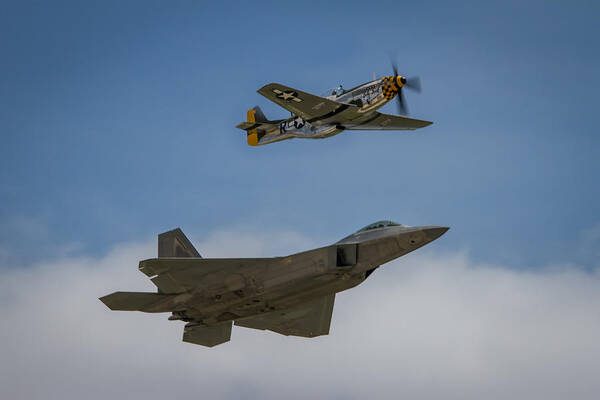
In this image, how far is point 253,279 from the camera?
34250mm

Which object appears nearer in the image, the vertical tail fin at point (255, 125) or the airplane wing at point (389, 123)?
the airplane wing at point (389, 123)

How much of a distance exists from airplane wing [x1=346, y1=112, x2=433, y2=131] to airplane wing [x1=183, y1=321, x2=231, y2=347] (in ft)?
75.2

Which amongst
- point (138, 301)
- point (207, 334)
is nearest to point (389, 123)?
point (207, 334)

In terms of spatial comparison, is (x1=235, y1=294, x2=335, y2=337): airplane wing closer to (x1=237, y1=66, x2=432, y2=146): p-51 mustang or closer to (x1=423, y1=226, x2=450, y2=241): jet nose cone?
(x1=423, y1=226, x2=450, y2=241): jet nose cone

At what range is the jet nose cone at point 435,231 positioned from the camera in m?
31.4

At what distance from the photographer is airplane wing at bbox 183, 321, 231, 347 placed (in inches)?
1506

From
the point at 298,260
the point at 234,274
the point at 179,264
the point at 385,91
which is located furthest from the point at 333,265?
the point at 385,91

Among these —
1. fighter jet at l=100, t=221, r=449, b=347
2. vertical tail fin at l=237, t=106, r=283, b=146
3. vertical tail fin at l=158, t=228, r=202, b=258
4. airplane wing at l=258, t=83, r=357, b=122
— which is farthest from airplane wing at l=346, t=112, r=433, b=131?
fighter jet at l=100, t=221, r=449, b=347

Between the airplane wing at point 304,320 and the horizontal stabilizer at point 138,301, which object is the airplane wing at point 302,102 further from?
the horizontal stabilizer at point 138,301

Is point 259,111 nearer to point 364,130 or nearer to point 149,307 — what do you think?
point 364,130

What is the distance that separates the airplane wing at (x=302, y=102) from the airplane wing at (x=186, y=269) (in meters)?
19.8

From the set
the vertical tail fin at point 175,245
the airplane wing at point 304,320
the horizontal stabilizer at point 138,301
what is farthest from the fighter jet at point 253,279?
the vertical tail fin at point 175,245

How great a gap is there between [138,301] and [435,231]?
14.2m

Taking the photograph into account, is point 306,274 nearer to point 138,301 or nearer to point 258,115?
point 138,301
